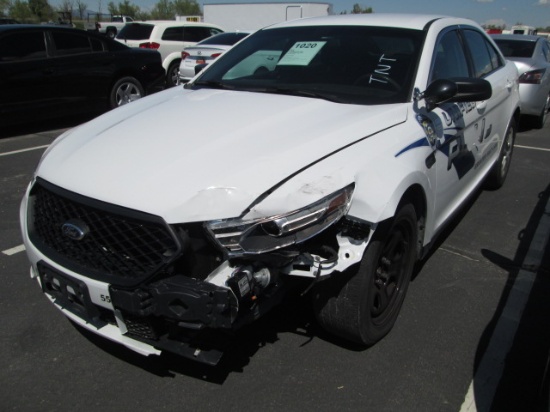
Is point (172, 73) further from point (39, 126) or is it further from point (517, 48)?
point (517, 48)

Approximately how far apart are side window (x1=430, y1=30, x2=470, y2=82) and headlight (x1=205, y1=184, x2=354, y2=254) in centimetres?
159

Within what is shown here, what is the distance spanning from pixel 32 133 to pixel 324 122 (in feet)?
21.7

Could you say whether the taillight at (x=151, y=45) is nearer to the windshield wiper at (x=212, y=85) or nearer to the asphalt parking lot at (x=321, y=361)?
the windshield wiper at (x=212, y=85)

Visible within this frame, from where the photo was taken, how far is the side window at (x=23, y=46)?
272 inches

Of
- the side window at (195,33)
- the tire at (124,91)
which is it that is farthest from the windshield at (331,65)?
the side window at (195,33)

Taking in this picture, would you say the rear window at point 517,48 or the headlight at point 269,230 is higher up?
the rear window at point 517,48

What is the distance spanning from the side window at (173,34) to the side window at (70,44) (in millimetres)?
5067

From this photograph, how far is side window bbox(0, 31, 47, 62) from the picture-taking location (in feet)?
22.7

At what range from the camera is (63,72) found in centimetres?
754

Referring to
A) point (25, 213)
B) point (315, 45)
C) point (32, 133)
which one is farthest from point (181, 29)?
point (25, 213)

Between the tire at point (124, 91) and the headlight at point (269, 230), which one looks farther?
the tire at point (124, 91)

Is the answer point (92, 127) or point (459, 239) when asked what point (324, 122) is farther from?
point (459, 239)

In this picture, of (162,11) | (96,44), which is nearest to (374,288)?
(96,44)

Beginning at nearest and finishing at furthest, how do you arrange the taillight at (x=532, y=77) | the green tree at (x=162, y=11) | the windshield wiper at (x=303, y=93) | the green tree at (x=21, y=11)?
1. the windshield wiper at (x=303, y=93)
2. the taillight at (x=532, y=77)
3. the green tree at (x=21, y=11)
4. the green tree at (x=162, y=11)
